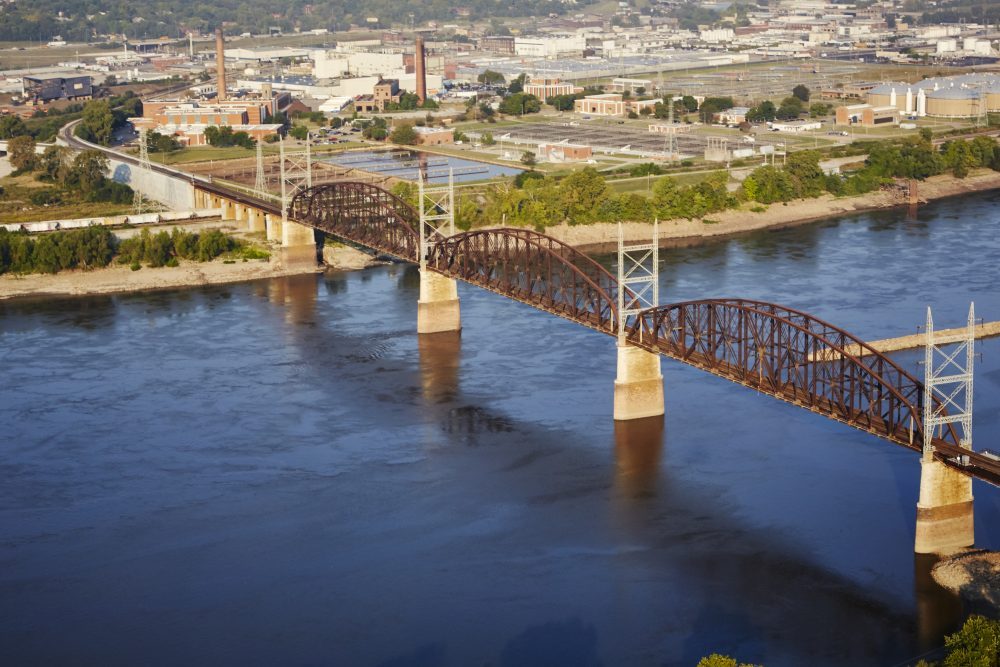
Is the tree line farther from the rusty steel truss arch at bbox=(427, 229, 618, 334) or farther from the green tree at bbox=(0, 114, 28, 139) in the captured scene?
the rusty steel truss arch at bbox=(427, 229, 618, 334)

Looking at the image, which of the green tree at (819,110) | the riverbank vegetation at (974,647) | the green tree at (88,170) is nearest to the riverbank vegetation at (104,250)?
the green tree at (88,170)

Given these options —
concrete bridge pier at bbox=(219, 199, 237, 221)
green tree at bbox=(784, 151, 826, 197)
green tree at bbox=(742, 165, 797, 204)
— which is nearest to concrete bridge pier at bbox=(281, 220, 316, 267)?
concrete bridge pier at bbox=(219, 199, 237, 221)

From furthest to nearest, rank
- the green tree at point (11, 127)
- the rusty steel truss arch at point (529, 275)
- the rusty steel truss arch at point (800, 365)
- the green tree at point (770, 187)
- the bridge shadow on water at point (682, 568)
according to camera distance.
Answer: the green tree at point (11, 127), the green tree at point (770, 187), the rusty steel truss arch at point (529, 275), the rusty steel truss arch at point (800, 365), the bridge shadow on water at point (682, 568)

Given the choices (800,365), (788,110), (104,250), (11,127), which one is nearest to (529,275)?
(800,365)

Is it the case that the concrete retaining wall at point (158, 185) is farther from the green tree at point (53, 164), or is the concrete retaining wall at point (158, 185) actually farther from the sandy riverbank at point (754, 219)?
the sandy riverbank at point (754, 219)

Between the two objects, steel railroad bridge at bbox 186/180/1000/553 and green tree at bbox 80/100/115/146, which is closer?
steel railroad bridge at bbox 186/180/1000/553

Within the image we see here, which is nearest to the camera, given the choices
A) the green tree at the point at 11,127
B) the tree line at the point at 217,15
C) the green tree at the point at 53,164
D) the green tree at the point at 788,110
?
the green tree at the point at 53,164

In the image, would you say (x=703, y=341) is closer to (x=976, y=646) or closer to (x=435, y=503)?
(x=435, y=503)
